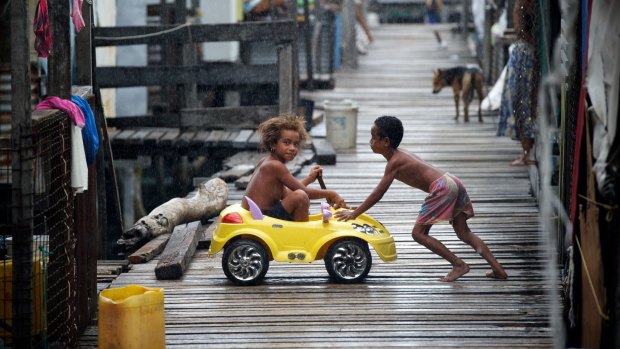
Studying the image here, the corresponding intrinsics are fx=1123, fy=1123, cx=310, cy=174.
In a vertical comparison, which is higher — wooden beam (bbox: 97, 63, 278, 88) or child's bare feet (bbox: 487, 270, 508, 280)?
wooden beam (bbox: 97, 63, 278, 88)

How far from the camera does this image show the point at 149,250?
8836 millimetres

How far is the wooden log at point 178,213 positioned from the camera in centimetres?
961

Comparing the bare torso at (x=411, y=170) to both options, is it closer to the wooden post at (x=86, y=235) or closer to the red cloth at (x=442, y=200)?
the red cloth at (x=442, y=200)

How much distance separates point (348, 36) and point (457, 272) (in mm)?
17057

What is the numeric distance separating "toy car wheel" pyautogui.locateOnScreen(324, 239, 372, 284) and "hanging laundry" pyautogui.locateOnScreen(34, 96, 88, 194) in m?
1.87

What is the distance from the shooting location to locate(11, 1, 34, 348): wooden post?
18.3 feet

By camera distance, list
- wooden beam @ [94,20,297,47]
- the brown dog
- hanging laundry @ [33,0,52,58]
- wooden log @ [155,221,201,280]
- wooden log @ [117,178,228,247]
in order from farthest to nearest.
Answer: the brown dog → wooden beam @ [94,20,297,47] → wooden log @ [117,178,228,247] → wooden log @ [155,221,201,280] → hanging laundry @ [33,0,52,58]

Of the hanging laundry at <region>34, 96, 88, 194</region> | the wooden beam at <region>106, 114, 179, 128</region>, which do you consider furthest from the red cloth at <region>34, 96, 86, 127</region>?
the wooden beam at <region>106, 114, 179, 128</region>

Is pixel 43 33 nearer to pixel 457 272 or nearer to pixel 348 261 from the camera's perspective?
pixel 348 261

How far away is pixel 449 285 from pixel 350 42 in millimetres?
17509

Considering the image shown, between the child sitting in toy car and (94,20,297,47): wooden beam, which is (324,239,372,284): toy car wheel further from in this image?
(94,20,297,47): wooden beam

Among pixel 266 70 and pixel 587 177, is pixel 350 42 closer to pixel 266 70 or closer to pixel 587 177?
pixel 266 70

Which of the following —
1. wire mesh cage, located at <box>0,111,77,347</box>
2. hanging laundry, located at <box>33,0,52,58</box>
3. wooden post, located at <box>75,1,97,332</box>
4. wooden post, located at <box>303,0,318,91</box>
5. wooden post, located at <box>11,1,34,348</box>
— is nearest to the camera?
wooden post, located at <box>11,1,34,348</box>

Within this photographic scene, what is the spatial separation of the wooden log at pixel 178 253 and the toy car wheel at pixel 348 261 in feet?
3.62
